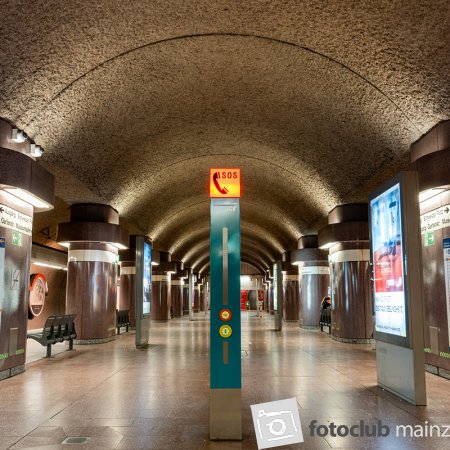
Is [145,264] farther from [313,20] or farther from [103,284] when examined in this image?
[313,20]

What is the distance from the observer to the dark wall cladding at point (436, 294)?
8.54m

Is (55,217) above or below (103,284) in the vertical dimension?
above

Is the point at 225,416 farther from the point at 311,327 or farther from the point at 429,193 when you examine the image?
the point at 311,327

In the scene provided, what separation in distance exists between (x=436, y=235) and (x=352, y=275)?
20.8ft

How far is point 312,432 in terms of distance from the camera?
17.1 feet

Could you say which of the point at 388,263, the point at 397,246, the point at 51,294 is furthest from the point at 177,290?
the point at 397,246

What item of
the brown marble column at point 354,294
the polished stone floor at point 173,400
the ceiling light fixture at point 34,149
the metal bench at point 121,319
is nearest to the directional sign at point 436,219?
the polished stone floor at point 173,400

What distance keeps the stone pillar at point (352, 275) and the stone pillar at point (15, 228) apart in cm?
913

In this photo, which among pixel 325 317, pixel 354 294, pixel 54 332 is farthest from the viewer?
pixel 325 317

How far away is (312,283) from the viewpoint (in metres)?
21.8

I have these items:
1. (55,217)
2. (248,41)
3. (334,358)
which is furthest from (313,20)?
(55,217)

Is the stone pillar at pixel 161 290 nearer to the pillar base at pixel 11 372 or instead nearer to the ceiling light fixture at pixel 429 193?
the pillar base at pixel 11 372

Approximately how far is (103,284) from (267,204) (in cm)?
1030

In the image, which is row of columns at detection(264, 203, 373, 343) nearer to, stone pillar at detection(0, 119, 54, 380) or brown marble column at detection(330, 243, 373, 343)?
brown marble column at detection(330, 243, 373, 343)
